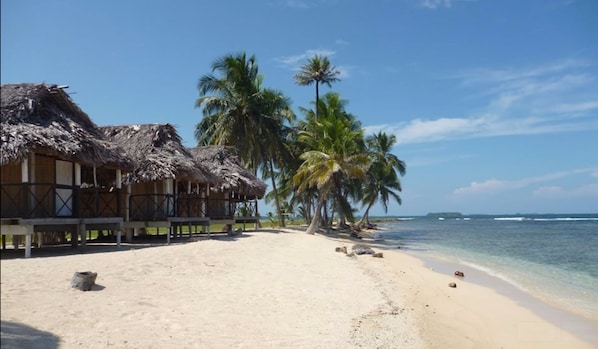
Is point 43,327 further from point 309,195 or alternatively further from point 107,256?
point 309,195

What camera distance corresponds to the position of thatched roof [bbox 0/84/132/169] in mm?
8587

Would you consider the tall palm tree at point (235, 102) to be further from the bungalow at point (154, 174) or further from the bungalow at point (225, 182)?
the bungalow at point (154, 174)

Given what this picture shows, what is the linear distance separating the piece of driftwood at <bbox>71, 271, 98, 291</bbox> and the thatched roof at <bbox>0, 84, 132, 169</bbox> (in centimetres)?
324

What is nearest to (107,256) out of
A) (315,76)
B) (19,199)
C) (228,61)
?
(19,199)

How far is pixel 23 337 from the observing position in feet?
12.7

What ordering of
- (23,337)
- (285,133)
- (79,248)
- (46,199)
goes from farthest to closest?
(285,133)
(79,248)
(46,199)
(23,337)

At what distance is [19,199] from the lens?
8.75 meters

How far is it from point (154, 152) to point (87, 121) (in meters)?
4.05

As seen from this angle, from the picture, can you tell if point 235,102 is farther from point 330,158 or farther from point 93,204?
point 93,204

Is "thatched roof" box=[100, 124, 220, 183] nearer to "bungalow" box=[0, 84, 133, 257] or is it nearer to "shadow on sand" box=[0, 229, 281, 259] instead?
"shadow on sand" box=[0, 229, 281, 259]

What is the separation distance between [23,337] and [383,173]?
41501 mm

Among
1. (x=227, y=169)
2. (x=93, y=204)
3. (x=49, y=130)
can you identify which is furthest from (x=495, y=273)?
(x=49, y=130)

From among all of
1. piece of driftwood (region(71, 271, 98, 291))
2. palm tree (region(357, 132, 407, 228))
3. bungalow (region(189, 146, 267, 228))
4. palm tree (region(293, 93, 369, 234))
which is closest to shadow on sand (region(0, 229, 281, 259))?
piece of driftwood (region(71, 271, 98, 291))

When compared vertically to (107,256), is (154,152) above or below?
above
